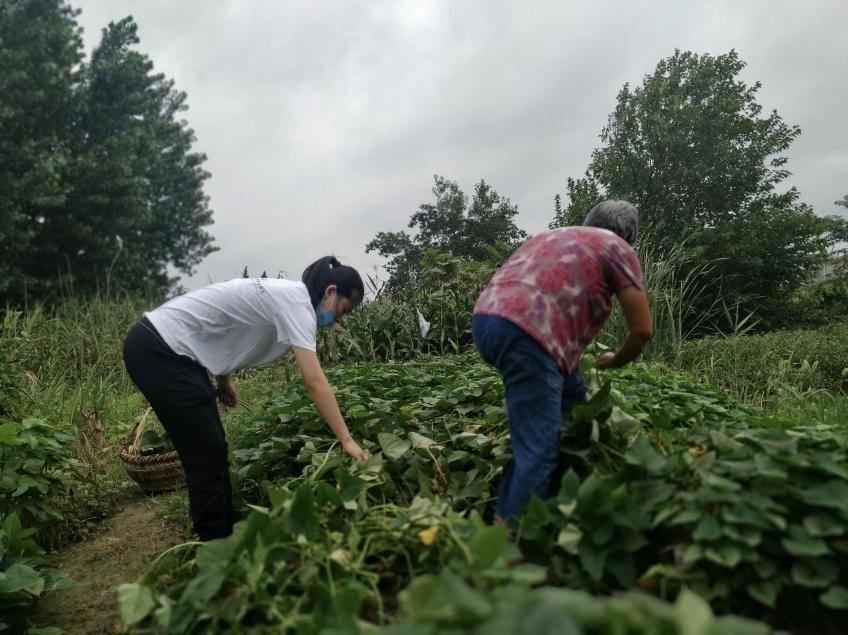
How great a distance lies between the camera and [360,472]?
202cm

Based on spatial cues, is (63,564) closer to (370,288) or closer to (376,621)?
(376,621)

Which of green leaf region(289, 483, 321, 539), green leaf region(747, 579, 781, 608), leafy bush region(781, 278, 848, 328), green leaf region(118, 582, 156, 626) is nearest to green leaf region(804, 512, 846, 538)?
green leaf region(747, 579, 781, 608)

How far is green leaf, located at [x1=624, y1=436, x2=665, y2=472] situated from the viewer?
59.2 inches

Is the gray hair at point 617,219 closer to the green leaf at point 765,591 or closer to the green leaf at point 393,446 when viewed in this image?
the green leaf at point 393,446

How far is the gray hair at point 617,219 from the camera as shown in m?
2.22

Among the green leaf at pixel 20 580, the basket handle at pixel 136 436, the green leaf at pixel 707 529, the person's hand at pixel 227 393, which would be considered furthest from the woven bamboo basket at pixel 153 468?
the green leaf at pixel 707 529

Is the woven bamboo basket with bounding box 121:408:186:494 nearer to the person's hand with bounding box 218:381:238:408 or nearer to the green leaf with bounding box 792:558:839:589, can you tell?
the person's hand with bounding box 218:381:238:408

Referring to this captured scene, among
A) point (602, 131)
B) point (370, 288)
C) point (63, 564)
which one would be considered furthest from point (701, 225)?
point (63, 564)

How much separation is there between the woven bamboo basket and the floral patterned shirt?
2638 millimetres

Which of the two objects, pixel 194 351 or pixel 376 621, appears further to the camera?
pixel 194 351

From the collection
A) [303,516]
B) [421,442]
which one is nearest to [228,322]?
[421,442]

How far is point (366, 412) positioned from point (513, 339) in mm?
1100

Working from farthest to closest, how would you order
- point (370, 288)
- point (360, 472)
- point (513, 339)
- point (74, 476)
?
point (370, 288), point (74, 476), point (360, 472), point (513, 339)

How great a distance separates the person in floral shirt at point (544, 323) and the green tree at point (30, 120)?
14853mm
